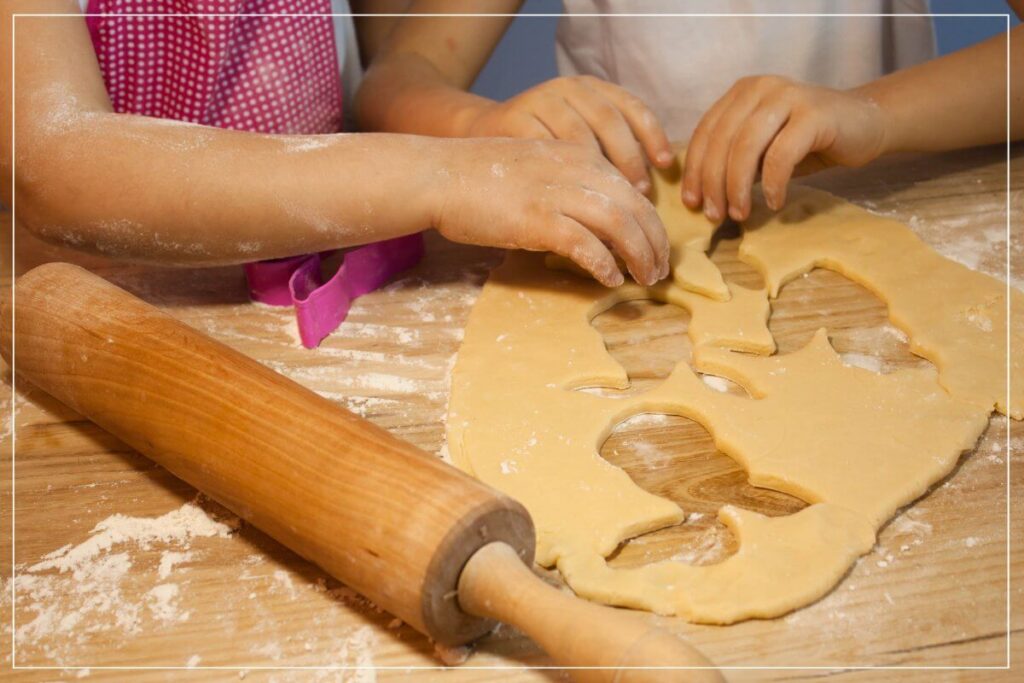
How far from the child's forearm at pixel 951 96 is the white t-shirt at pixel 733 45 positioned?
29 centimetres

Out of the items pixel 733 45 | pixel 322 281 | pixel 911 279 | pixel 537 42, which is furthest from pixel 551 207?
pixel 537 42

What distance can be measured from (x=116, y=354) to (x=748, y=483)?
553 mm

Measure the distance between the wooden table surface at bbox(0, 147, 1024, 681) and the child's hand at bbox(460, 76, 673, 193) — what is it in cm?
16

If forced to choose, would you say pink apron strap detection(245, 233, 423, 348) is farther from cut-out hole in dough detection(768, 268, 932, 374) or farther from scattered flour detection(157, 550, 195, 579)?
cut-out hole in dough detection(768, 268, 932, 374)

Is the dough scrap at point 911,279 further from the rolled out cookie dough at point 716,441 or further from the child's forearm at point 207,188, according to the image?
the child's forearm at point 207,188

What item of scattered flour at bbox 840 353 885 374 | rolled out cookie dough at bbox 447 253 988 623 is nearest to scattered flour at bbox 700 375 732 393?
rolled out cookie dough at bbox 447 253 988 623

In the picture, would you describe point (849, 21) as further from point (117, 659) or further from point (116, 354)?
point (117, 659)

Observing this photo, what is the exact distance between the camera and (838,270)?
111 centimetres

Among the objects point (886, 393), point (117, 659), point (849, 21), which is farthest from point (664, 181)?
point (117, 659)

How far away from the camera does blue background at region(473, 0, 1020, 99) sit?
7.67 ft

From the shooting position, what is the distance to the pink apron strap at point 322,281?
40.8 inches

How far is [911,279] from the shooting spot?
1.06 metres

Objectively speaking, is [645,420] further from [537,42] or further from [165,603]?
[537,42]

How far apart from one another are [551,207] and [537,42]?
1457 millimetres
